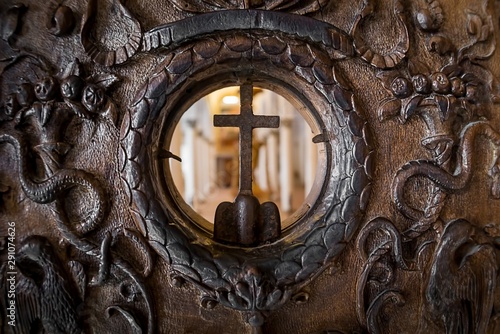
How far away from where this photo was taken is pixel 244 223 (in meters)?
1.11

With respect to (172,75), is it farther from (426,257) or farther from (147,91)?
(426,257)

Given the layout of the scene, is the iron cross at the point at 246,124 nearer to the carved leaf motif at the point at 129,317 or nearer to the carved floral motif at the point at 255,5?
the carved floral motif at the point at 255,5

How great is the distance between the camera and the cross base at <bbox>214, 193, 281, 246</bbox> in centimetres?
112

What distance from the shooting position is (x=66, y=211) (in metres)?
1.05

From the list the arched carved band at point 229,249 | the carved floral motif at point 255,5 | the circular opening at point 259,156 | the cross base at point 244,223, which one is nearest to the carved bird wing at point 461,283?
the arched carved band at point 229,249

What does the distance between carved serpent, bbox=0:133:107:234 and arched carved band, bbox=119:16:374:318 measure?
0.08 m

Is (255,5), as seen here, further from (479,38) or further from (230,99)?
(230,99)

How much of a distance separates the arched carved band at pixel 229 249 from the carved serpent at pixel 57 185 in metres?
0.08

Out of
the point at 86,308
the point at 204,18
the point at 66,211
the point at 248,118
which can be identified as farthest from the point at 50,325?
the point at 204,18

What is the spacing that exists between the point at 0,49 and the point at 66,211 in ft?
1.47

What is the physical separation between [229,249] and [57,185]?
468mm

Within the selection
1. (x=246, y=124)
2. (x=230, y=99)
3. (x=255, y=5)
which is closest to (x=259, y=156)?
(x=230, y=99)

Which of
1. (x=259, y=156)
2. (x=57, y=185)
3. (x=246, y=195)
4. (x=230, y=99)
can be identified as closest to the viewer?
(x=57, y=185)

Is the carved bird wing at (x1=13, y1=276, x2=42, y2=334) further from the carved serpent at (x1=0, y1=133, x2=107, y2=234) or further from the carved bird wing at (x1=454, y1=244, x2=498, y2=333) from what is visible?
the carved bird wing at (x1=454, y1=244, x2=498, y2=333)
